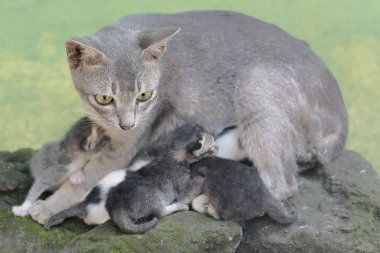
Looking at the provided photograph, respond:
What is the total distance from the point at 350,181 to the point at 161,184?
4.38 ft

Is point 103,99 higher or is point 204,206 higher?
point 103,99

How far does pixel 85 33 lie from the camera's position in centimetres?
568

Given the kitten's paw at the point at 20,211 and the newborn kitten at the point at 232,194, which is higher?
the newborn kitten at the point at 232,194

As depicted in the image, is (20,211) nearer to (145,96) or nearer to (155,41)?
(145,96)

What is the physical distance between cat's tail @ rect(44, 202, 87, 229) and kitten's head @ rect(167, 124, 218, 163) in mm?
597

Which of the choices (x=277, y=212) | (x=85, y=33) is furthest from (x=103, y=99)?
(x=85, y=33)

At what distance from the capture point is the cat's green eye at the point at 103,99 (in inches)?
134

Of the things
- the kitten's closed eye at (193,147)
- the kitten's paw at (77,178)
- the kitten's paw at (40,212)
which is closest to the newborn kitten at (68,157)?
the kitten's paw at (77,178)

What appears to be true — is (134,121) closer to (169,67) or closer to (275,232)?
(169,67)

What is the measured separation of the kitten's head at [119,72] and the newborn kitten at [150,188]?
0.26 m

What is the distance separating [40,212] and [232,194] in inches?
44.0

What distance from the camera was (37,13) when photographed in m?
5.96

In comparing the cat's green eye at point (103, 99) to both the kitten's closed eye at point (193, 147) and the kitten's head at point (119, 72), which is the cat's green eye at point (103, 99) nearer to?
the kitten's head at point (119, 72)

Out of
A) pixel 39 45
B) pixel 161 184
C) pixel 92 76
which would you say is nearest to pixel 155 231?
pixel 161 184
